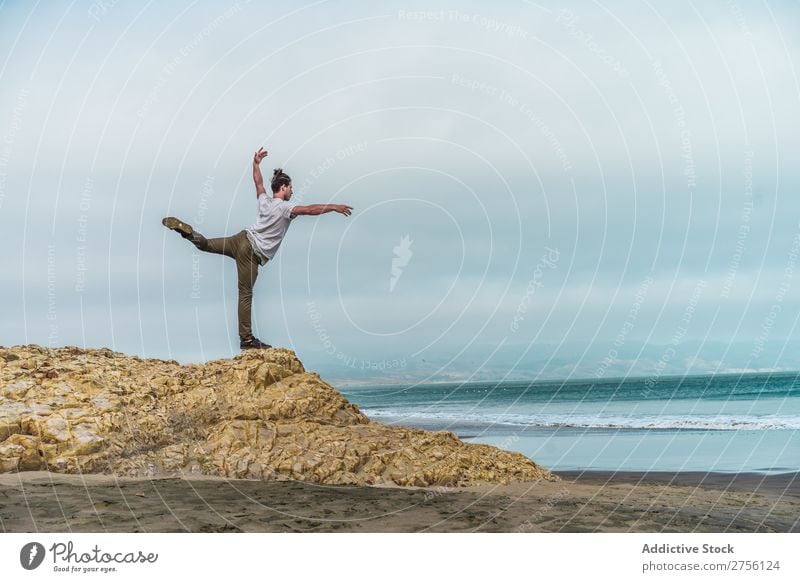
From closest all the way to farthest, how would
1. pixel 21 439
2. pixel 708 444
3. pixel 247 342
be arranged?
1. pixel 21 439
2. pixel 247 342
3. pixel 708 444

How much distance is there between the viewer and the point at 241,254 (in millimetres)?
13844

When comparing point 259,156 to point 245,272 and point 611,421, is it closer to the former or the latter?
point 245,272

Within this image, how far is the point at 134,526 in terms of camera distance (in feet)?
32.0

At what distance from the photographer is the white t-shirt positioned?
13.7 metres

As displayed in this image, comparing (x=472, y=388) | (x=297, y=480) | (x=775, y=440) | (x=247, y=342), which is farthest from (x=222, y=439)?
(x=472, y=388)

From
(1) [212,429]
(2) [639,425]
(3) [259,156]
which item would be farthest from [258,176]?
(2) [639,425]

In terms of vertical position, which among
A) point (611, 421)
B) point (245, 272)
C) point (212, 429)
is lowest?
point (611, 421)

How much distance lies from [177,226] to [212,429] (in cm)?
327

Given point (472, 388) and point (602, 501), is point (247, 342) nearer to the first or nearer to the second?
point (602, 501)

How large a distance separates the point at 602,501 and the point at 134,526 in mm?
6416

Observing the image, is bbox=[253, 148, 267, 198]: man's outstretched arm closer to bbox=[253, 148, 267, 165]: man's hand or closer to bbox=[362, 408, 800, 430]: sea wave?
bbox=[253, 148, 267, 165]: man's hand
